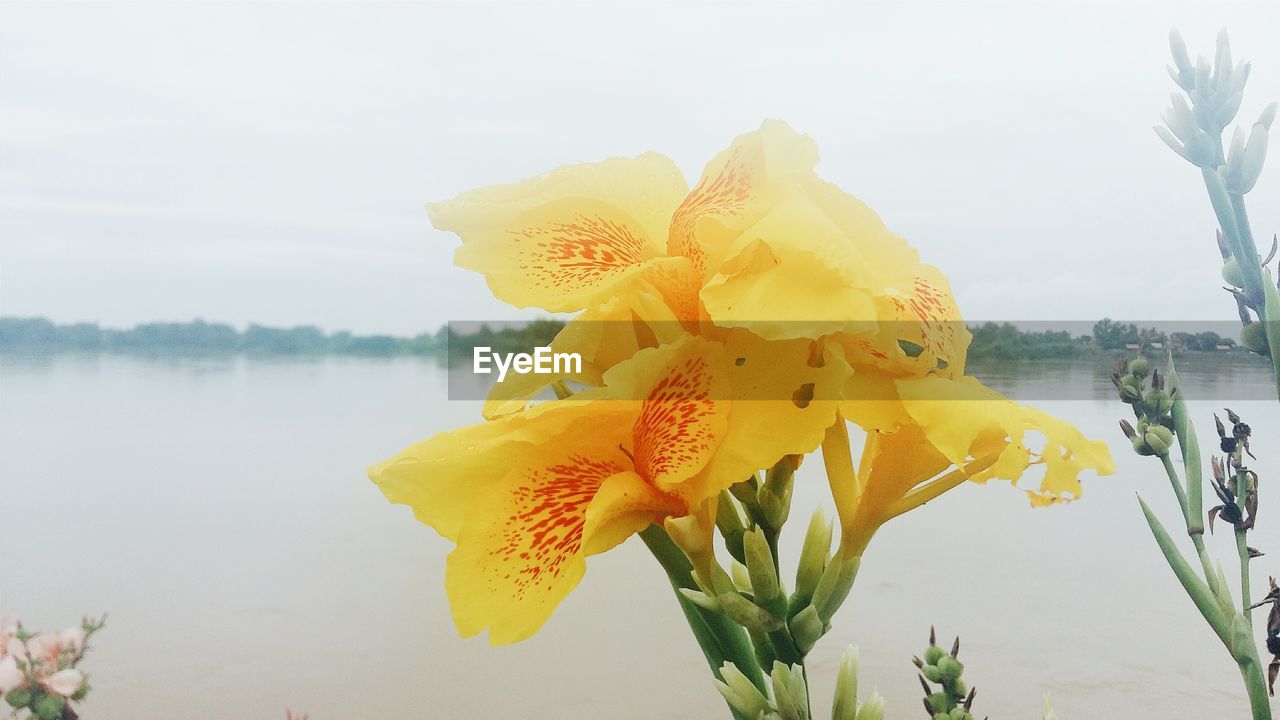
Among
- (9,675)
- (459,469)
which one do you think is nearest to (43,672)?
(9,675)

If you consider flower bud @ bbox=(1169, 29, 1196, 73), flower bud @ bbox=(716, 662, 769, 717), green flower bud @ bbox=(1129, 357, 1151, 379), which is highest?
flower bud @ bbox=(1169, 29, 1196, 73)

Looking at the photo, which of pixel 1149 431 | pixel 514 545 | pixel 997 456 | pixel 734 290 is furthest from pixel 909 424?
pixel 1149 431

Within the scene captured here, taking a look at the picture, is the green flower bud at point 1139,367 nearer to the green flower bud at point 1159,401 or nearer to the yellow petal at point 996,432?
the green flower bud at point 1159,401

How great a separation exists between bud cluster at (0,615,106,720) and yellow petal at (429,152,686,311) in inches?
52.6

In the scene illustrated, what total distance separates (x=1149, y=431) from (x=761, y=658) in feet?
1.66

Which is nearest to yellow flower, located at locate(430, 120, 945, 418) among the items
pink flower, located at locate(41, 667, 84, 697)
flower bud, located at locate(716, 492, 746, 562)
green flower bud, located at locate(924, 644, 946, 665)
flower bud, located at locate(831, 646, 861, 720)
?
flower bud, located at locate(716, 492, 746, 562)

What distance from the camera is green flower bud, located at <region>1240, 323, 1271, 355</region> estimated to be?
81cm

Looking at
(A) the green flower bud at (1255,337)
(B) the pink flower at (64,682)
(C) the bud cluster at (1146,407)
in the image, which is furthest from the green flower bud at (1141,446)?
(B) the pink flower at (64,682)

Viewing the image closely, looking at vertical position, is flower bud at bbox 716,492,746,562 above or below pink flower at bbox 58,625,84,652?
above

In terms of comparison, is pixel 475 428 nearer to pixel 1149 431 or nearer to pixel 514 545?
pixel 514 545

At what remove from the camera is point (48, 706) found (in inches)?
57.6

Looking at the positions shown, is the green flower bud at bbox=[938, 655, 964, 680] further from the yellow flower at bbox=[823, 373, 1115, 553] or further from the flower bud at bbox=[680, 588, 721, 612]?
the flower bud at bbox=[680, 588, 721, 612]

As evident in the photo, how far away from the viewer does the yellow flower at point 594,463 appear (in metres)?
0.52

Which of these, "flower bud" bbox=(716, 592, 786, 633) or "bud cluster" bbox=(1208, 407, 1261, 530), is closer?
"flower bud" bbox=(716, 592, 786, 633)
